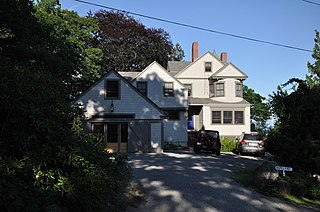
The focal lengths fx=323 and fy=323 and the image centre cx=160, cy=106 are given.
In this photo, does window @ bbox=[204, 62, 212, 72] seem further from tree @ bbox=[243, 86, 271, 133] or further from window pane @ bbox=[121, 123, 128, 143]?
window pane @ bbox=[121, 123, 128, 143]

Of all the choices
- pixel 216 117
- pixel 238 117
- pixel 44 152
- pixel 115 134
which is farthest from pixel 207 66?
pixel 44 152

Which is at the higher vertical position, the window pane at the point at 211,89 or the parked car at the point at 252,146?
the window pane at the point at 211,89

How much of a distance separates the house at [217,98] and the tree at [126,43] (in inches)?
459

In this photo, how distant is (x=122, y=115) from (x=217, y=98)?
1451 cm

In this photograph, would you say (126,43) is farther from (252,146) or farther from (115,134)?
(252,146)

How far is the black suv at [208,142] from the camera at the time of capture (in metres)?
23.8

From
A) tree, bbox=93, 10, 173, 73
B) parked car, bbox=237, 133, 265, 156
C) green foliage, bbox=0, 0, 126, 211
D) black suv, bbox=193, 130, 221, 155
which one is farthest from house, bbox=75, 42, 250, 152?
green foliage, bbox=0, 0, 126, 211

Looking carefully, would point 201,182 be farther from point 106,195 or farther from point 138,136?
point 138,136

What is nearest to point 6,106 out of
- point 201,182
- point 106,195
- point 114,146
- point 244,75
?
point 106,195

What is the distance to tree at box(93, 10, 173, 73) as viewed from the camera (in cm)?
4562

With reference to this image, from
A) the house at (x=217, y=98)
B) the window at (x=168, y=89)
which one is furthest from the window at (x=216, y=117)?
the window at (x=168, y=89)

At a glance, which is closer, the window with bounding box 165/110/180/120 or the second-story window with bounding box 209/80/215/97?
the window with bounding box 165/110/180/120

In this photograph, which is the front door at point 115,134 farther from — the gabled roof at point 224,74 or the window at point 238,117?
the window at point 238,117

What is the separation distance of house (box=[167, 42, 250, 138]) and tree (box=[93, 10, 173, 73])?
38.2 ft
